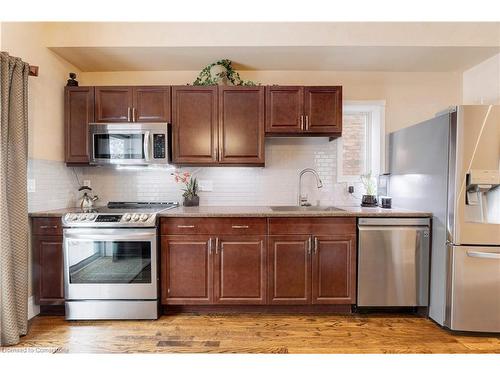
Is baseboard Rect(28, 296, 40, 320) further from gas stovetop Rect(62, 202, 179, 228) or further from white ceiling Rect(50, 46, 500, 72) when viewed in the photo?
white ceiling Rect(50, 46, 500, 72)

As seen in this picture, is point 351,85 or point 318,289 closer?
point 318,289

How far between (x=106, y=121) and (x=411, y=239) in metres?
3.13

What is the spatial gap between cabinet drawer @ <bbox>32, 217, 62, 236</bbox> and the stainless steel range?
12 centimetres

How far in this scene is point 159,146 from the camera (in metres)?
2.67

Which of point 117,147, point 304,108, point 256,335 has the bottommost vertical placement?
point 256,335

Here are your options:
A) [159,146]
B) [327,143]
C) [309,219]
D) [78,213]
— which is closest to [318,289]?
[309,219]

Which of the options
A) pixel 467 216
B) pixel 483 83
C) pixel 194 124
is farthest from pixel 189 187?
pixel 483 83

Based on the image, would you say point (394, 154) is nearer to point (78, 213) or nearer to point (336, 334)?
point (336, 334)

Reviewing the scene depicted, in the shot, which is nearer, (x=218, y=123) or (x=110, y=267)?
(x=110, y=267)

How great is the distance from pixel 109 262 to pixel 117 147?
1106 millimetres

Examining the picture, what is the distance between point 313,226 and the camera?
96.2 inches

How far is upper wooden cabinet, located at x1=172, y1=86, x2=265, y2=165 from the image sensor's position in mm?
2723

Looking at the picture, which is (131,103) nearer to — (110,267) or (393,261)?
(110,267)

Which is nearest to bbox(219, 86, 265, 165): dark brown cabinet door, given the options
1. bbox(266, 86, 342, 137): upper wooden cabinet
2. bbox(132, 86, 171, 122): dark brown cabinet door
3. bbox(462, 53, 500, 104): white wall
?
bbox(266, 86, 342, 137): upper wooden cabinet
